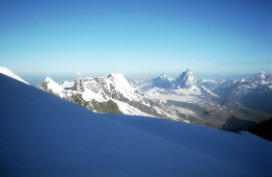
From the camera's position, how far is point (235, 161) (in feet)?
11.4

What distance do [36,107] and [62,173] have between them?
83.8 inches

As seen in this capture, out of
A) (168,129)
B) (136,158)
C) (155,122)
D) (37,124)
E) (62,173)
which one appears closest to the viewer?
Result: (62,173)

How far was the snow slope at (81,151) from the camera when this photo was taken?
75.0 inches

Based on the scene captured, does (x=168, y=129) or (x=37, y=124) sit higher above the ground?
(x=37, y=124)

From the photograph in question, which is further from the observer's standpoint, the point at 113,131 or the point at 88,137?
the point at 113,131

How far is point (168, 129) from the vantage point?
5.18m

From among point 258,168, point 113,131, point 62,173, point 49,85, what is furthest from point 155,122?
point 49,85

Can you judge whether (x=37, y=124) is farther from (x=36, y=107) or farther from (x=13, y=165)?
(x=13, y=165)

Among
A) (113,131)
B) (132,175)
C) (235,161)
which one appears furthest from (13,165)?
(235,161)

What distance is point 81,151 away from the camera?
231cm

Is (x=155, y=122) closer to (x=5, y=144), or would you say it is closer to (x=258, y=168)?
(x=258, y=168)

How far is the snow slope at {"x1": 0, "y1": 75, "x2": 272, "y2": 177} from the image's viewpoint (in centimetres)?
190

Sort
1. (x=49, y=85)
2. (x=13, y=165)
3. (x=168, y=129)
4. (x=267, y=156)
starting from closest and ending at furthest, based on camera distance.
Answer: (x=13, y=165)
(x=267, y=156)
(x=168, y=129)
(x=49, y=85)

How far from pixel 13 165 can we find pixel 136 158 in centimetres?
163
